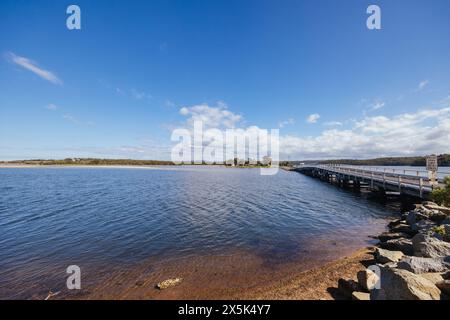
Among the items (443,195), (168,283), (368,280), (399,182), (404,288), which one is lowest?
(168,283)

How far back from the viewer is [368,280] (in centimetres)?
575

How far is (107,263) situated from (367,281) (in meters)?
9.76

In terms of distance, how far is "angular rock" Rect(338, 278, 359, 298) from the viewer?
621 cm

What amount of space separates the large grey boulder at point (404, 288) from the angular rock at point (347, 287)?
1.00m

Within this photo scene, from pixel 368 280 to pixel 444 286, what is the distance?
4.96 ft

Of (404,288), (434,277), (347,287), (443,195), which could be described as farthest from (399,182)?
(404,288)

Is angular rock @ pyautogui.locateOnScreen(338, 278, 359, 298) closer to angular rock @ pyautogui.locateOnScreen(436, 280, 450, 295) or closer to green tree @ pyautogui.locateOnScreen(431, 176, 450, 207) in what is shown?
angular rock @ pyautogui.locateOnScreen(436, 280, 450, 295)

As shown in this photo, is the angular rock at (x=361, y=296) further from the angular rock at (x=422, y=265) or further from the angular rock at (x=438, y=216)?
the angular rock at (x=438, y=216)

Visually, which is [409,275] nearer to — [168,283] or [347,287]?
[347,287]

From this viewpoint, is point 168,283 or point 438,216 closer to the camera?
point 168,283

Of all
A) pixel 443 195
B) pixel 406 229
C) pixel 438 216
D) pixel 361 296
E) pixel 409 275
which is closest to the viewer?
pixel 409 275
